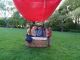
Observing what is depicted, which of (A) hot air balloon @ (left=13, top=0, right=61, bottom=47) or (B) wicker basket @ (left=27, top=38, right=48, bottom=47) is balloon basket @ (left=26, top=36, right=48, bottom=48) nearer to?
(B) wicker basket @ (left=27, top=38, right=48, bottom=47)

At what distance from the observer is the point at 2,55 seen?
284 inches

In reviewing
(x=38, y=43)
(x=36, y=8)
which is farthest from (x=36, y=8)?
(x=38, y=43)

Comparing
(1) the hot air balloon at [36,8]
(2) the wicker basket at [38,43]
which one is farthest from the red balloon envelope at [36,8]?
(2) the wicker basket at [38,43]

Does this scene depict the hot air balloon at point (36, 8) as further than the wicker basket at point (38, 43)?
No

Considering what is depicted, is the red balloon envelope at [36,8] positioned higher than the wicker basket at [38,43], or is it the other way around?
the red balloon envelope at [36,8]

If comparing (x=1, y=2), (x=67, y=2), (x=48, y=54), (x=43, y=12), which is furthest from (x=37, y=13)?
(x=1, y=2)

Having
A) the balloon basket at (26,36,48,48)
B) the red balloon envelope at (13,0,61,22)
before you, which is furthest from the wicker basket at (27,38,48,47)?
the red balloon envelope at (13,0,61,22)

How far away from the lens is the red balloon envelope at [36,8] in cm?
764

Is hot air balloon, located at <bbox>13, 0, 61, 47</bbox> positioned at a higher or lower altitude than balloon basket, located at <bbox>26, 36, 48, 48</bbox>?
higher

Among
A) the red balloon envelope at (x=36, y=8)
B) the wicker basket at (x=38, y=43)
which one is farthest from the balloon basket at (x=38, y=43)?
the red balloon envelope at (x=36, y=8)

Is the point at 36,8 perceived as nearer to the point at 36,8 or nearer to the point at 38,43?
the point at 36,8

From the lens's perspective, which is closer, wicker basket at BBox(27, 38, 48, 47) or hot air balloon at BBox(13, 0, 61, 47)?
hot air balloon at BBox(13, 0, 61, 47)

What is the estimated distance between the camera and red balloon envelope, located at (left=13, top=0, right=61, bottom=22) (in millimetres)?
7637

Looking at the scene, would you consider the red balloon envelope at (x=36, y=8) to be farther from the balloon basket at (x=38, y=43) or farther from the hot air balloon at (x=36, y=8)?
the balloon basket at (x=38, y=43)
